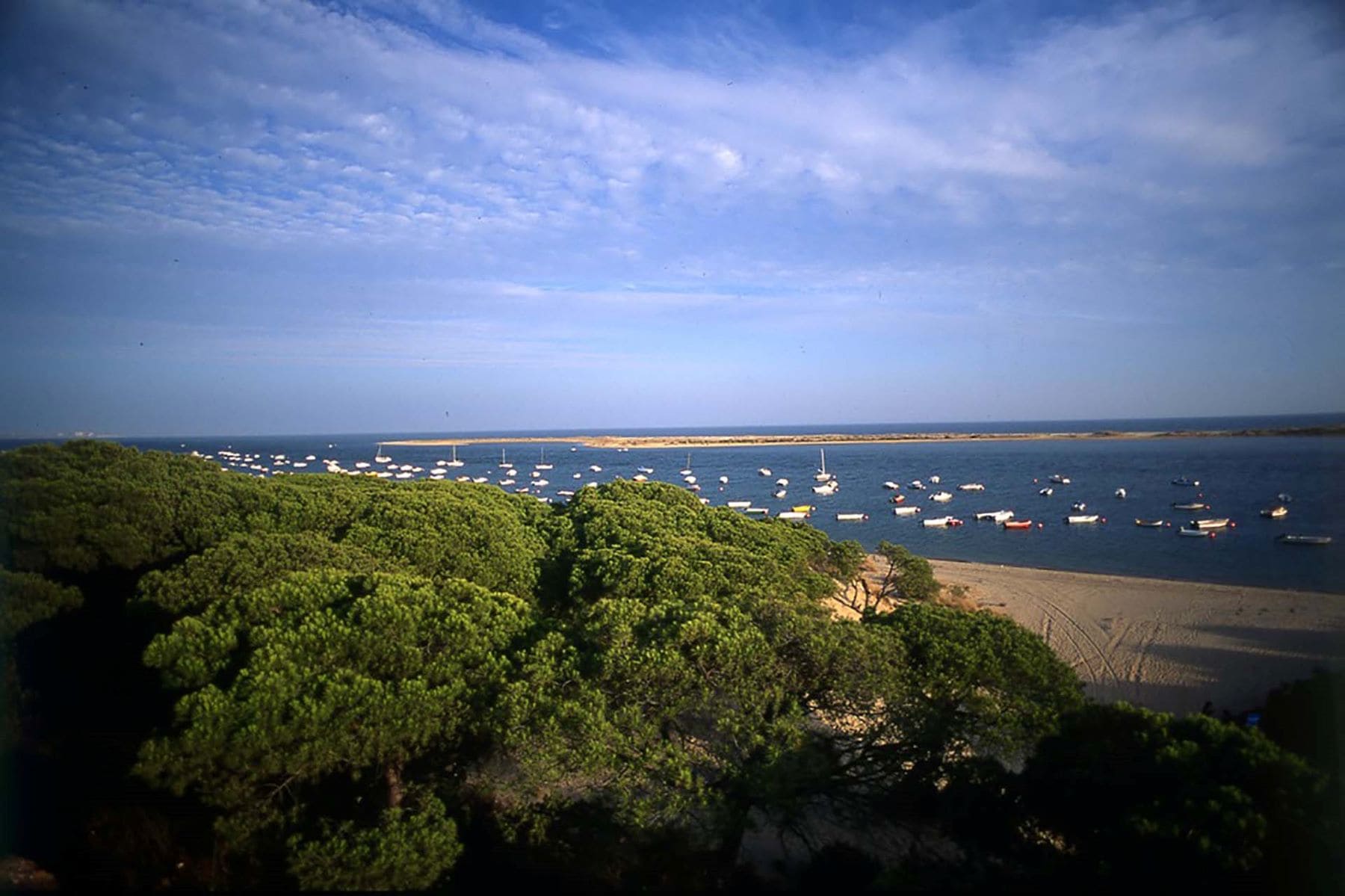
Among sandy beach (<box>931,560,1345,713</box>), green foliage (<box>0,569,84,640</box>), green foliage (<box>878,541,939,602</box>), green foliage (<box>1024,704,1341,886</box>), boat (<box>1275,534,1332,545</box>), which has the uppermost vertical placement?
green foliage (<box>0,569,84,640</box>)

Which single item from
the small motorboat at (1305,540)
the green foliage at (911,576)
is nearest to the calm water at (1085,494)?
the small motorboat at (1305,540)

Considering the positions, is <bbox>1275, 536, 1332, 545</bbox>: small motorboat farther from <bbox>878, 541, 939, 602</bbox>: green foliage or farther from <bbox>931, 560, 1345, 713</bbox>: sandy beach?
<bbox>878, 541, 939, 602</bbox>: green foliage

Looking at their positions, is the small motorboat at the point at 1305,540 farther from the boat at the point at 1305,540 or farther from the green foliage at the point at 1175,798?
the green foliage at the point at 1175,798

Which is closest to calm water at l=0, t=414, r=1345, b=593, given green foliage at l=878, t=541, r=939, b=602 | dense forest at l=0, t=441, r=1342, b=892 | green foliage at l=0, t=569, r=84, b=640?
dense forest at l=0, t=441, r=1342, b=892

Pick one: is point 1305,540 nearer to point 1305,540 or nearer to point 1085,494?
point 1305,540

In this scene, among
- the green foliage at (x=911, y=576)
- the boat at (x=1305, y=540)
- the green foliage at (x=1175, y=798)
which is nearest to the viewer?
the green foliage at (x=1175, y=798)

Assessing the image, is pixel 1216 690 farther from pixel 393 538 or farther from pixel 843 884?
pixel 393 538
